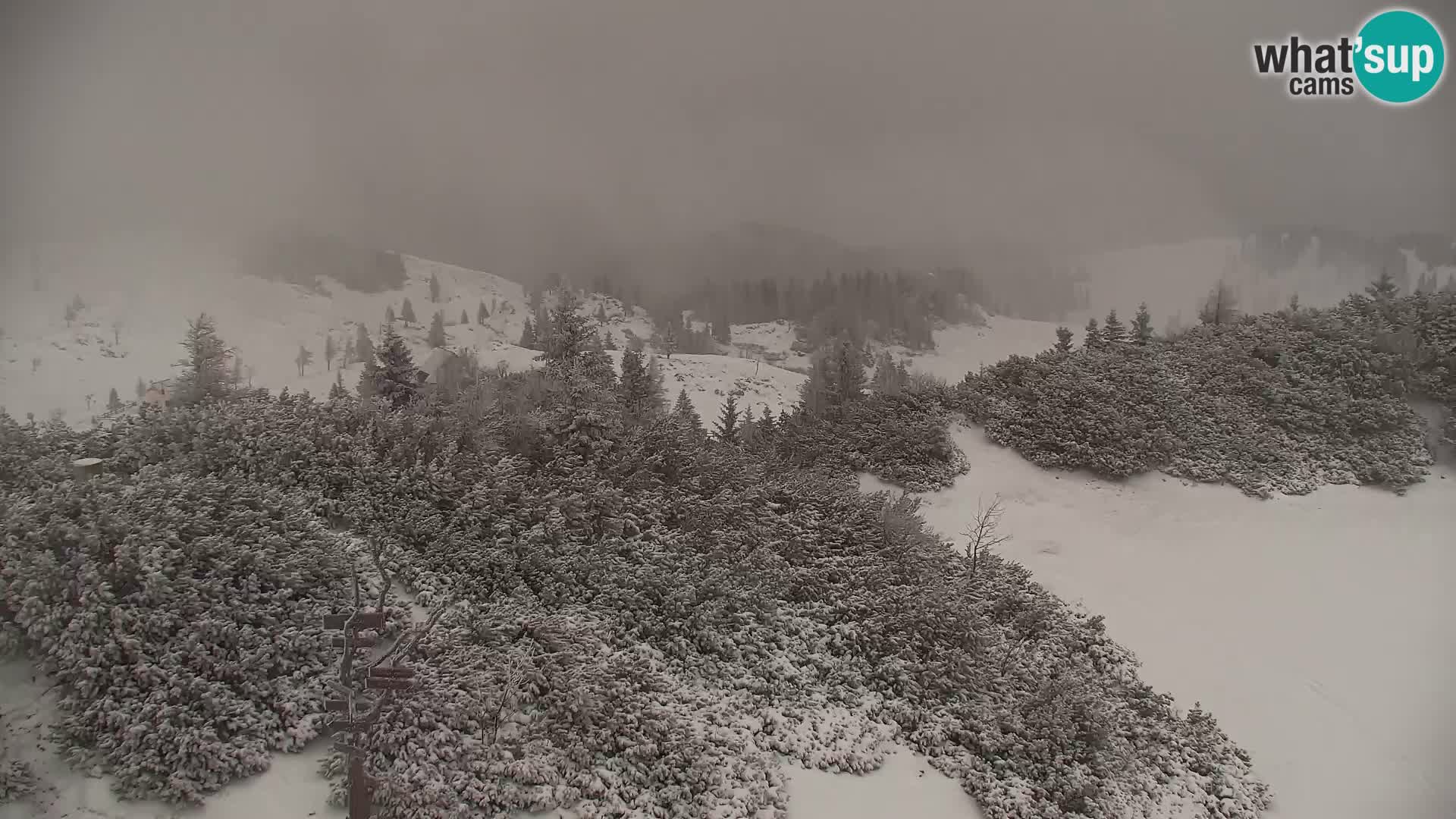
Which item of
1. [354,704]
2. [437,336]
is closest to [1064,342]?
[354,704]

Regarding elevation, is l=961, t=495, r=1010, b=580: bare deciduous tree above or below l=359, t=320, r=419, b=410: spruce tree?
below

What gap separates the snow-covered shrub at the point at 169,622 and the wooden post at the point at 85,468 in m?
0.81

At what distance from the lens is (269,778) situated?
28.2 ft

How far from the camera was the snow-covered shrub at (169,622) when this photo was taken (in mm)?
8227

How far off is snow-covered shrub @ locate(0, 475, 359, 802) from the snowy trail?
57.1 feet

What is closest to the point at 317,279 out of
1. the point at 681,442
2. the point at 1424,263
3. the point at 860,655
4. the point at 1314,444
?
the point at 681,442

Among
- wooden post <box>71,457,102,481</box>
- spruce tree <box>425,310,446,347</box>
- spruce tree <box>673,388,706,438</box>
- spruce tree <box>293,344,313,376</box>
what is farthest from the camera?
spruce tree <box>425,310,446,347</box>

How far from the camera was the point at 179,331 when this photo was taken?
50.7 metres

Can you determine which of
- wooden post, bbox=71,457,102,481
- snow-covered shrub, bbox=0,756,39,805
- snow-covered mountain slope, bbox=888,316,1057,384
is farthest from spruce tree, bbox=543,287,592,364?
snow-covered mountain slope, bbox=888,316,1057,384

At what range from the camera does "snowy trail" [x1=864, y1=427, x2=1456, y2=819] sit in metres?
12.7

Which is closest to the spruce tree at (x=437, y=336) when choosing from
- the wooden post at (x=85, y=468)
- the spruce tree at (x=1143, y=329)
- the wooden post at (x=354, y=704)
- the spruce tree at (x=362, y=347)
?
the spruce tree at (x=362, y=347)

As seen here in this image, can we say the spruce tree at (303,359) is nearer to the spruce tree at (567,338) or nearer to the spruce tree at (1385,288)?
the spruce tree at (567,338)

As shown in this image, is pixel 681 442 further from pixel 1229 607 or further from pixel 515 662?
pixel 1229 607

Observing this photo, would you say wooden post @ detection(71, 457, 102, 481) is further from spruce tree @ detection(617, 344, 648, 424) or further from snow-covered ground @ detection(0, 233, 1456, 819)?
spruce tree @ detection(617, 344, 648, 424)
